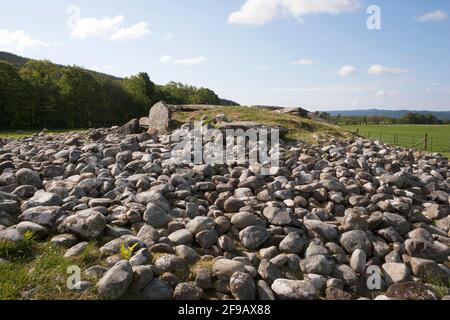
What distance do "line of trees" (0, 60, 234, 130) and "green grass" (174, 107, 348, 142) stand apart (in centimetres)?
3883

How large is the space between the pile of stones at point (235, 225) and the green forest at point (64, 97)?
140ft

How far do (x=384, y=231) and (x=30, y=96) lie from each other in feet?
166

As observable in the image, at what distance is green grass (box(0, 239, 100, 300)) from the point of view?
368 centimetres

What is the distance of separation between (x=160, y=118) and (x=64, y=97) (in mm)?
42117

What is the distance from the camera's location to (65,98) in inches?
1977

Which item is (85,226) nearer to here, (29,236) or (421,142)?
(29,236)

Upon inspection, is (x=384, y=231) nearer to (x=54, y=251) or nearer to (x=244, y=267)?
(x=244, y=267)

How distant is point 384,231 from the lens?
571cm

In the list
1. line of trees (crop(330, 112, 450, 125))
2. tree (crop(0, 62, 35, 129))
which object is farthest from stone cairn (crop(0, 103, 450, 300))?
line of trees (crop(330, 112, 450, 125))

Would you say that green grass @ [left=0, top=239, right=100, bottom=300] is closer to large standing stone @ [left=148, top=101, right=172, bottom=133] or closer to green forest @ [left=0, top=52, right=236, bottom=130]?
large standing stone @ [left=148, top=101, right=172, bottom=133]

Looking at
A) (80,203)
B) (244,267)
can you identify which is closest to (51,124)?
(80,203)

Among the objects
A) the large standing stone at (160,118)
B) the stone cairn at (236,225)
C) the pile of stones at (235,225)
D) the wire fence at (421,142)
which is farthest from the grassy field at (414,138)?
the pile of stones at (235,225)

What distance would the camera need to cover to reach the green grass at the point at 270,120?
13.8 metres

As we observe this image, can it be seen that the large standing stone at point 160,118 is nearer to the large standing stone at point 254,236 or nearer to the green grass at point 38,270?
the large standing stone at point 254,236
